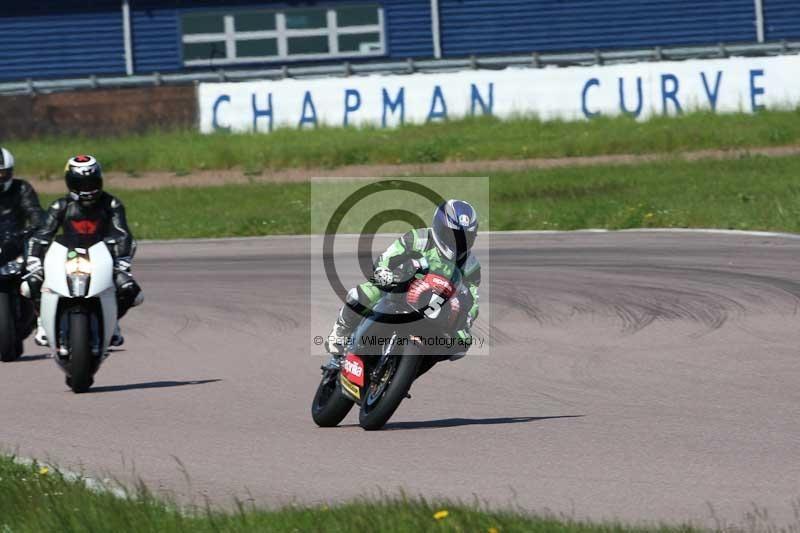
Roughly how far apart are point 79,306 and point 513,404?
10.1ft

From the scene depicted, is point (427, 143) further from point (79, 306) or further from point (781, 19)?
point (79, 306)

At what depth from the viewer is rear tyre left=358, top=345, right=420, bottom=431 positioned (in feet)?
27.7

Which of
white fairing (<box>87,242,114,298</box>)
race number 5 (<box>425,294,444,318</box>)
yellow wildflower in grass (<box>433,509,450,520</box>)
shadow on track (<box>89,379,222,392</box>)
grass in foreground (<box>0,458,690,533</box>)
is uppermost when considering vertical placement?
white fairing (<box>87,242,114,298</box>)

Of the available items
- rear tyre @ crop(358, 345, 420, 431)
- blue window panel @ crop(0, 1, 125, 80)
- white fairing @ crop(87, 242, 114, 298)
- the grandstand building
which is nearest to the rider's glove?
rear tyre @ crop(358, 345, 420, 431)

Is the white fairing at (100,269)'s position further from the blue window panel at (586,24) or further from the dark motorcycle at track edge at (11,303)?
the blue window panel at (586,24)

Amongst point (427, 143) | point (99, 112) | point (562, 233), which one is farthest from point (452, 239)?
point (99, 112)

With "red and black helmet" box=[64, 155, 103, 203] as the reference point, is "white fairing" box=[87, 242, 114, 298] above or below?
below

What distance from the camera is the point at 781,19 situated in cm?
3975

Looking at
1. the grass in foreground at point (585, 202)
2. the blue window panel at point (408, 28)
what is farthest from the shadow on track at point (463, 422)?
the blue window panel at point (408, 28)

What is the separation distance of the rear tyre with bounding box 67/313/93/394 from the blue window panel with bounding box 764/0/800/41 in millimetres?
31938

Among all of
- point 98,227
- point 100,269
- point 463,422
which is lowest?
point 463,422

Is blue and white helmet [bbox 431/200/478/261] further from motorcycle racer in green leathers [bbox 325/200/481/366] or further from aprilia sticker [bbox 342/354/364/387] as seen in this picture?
aprilia sticker [bbox 342/354/364/387]

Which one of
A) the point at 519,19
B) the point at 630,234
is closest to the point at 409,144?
the point at 630,234

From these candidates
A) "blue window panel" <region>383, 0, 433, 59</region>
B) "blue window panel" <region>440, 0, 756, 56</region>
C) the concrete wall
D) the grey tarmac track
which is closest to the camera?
the grey tarmac track
